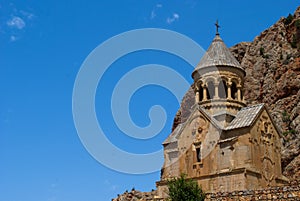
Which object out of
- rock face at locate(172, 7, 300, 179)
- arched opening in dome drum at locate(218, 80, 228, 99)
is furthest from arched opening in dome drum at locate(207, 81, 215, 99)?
rock face at locate(172, 7, 300, 179)

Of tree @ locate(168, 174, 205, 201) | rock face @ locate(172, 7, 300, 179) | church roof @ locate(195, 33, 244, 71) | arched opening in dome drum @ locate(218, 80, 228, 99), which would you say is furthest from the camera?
rock face @ locate(172, 7, 300, 179)

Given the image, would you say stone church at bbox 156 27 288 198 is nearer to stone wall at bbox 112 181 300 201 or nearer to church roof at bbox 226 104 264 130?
church roof at bbox 226 104 264 130

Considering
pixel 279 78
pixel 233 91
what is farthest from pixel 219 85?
pixel 279 78

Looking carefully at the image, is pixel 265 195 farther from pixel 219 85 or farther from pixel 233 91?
pixel 233 91

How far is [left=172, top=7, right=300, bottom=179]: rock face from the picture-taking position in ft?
117

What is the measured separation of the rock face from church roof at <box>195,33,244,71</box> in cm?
1617

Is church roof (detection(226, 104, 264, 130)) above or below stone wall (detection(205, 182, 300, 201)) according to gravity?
above

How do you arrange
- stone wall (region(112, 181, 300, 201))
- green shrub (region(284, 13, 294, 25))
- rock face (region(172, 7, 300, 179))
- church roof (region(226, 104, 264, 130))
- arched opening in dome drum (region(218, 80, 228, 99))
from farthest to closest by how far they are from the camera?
green shrub (region(284, 13, 294, 25)) < rock face (region(172, 7, 300, 179)) < arched opening in dome drum (region(218, 80, 228, 99)) < church roof (region(226, 104, 264, 130)) < stone wall (region(112, 181, 300, 201))

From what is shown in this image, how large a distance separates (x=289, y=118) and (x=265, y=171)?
831 inches

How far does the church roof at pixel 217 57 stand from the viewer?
20000mm

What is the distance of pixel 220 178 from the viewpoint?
57.3 feet

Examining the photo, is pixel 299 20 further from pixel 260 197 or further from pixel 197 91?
pixel 260 197

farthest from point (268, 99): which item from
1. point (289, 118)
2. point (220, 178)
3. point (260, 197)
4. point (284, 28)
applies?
point (260, 197)

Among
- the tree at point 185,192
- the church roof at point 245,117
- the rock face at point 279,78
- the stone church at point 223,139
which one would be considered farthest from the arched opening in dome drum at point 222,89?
the rock face at point 279,78
